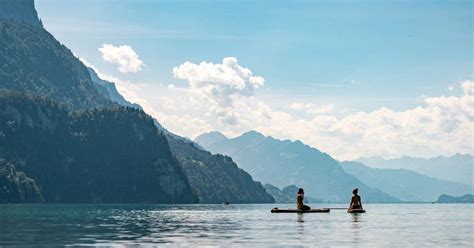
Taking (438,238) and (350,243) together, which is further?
(438,238)

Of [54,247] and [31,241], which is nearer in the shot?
[54,247]

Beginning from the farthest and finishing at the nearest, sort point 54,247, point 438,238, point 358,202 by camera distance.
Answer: point 358,202 → point 438,238 → point 54,247

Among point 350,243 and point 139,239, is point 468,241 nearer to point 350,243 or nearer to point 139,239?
point 350,243

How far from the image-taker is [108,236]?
2579 inches

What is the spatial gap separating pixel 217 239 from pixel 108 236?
11124 mm

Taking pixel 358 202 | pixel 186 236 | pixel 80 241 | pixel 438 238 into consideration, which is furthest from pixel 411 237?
pixel 358 202

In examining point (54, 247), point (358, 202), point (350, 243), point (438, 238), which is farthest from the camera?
point (358, 202)

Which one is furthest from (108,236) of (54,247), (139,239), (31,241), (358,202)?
(358,202)

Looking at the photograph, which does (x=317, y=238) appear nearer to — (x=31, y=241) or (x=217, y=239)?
(x=217, y=239)

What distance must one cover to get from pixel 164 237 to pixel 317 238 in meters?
14.4

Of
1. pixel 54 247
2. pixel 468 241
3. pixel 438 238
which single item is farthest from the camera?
pixel 438 238

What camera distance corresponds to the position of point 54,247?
170 feet

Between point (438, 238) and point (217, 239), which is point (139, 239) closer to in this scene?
point (217, 239)

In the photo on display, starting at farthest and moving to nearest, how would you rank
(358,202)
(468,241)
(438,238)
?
(358,202)
(438,238)
(468,241)
